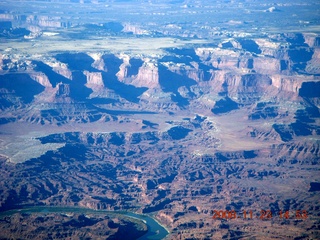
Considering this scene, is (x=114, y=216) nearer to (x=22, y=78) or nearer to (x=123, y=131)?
(x=123, y=131)

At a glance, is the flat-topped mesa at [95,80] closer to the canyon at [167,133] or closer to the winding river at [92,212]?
the canyon at [167,133]

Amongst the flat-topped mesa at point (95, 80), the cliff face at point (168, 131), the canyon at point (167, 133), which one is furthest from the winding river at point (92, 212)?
the flat-topped mesa at point (95, 80)

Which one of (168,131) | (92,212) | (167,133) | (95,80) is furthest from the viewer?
(95,80)

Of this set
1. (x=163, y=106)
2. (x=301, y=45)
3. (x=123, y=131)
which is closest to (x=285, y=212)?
(x=123, y=131)

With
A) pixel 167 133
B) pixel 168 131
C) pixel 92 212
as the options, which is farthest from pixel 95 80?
pixel 92 212

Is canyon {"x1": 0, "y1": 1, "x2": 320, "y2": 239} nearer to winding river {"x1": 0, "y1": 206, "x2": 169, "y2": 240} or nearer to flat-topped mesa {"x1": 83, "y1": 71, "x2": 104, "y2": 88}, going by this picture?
flat-topped mesa {"x1": 83, "y1": 71, "x2": 104, "y2": 88}

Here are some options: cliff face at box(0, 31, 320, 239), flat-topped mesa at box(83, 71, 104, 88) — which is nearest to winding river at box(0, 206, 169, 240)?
cliff face at box(0, 31, 320, 239)

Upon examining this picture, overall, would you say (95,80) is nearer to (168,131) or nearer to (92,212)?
(168,131)

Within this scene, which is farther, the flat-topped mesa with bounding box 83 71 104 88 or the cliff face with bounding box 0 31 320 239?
the flat-topped mesa with bounding box 83 71 104 88

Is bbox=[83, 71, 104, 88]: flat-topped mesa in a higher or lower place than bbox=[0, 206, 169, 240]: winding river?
higher

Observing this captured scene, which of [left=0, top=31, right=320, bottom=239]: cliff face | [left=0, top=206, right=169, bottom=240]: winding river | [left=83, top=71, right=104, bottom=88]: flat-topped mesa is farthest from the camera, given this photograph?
[left=83, top=71, right=104, bottom=88]: flat-topped mesa

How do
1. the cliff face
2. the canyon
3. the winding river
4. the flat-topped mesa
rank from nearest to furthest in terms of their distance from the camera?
the winding river → the canyon → the cliff face → the flat-topped mesa

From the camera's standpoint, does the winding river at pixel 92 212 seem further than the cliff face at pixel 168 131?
No
